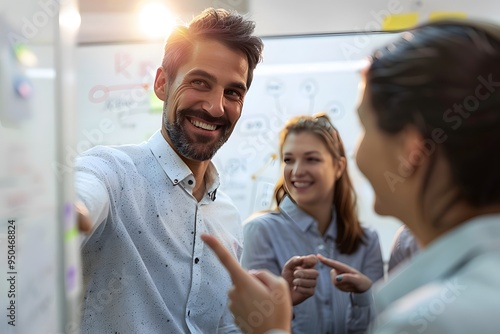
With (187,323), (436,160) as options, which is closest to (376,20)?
(187,323)

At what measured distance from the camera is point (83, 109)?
3078 millimetres

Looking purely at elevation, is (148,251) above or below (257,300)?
below

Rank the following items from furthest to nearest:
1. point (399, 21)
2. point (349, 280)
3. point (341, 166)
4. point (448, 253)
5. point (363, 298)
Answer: point (399, 21)
point (341, 166)
point (363, 298)
point (349, 280)
point (448, 253)

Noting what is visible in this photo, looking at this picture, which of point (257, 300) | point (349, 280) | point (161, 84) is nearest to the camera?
point (257, 300)

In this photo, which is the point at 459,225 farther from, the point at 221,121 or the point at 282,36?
the point at 282,36

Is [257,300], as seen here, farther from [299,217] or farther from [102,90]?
[102,90]

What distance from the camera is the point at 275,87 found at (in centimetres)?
303

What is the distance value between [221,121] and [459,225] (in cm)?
87

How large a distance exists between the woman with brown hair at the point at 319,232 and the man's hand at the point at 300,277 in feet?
0.75

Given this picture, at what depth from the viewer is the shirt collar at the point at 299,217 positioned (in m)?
1.92

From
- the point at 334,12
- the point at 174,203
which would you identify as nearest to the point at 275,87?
the point at 334,12

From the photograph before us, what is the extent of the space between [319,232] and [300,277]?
56cm

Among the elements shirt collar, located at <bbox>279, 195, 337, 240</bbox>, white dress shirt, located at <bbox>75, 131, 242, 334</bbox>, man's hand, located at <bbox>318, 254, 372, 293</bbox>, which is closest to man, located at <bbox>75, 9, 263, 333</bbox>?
white dress shirt, located at <bbox>75, 131, 242, 334</bbox>

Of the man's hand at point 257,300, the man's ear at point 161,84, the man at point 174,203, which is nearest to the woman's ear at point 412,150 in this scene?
the man's hand at point 257,300
